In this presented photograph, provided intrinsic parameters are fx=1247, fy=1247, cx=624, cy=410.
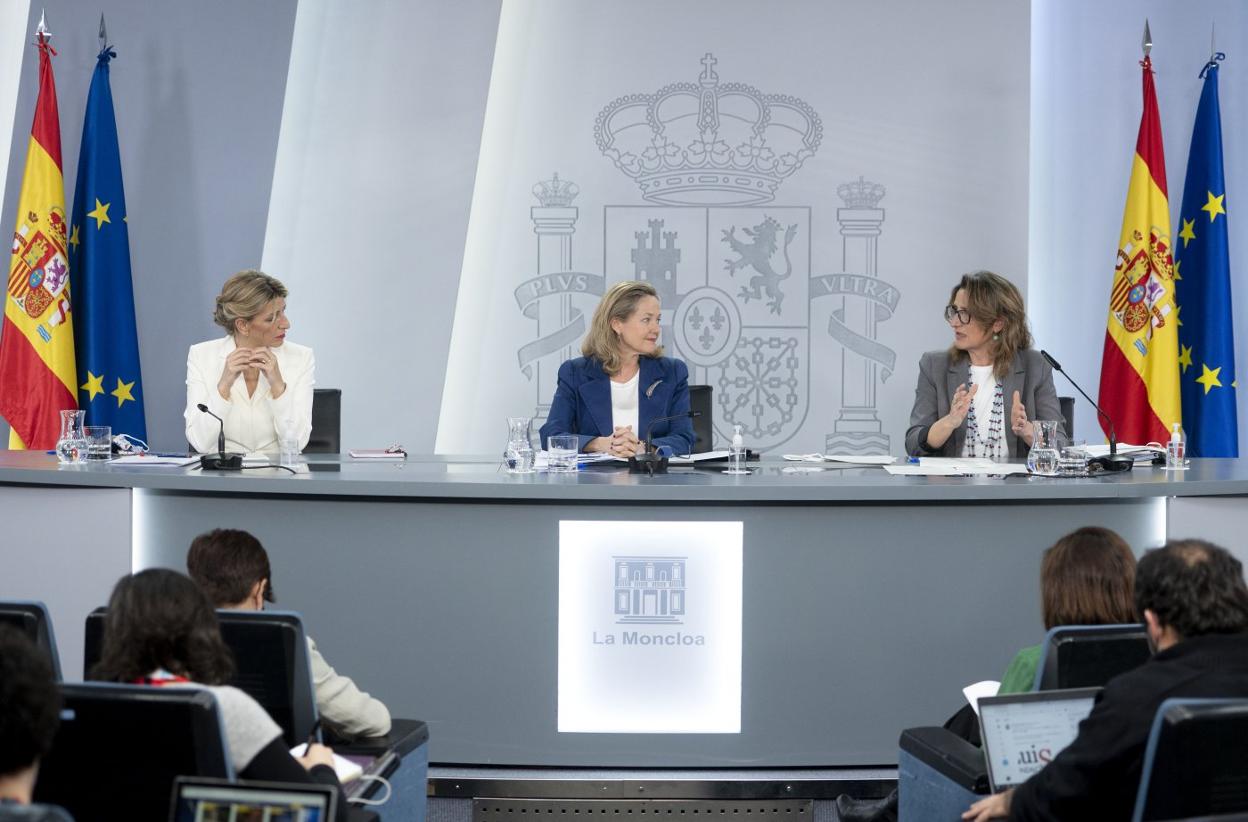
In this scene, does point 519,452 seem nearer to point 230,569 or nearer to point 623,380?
point 623,380

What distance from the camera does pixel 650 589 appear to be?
3312 millimetres

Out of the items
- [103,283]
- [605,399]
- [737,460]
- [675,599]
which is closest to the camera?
[675,599]

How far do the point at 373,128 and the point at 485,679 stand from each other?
335cm

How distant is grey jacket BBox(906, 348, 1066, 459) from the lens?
4.25 meters

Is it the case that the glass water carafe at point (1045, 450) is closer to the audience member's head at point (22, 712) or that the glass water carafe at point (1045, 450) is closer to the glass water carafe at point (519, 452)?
the glass water carafe at point (519, 452)

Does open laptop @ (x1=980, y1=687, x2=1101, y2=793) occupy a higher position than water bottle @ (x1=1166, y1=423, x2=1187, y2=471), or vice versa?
water bottle @ (x1=1166, y1=423, x2=1187, y2=471)

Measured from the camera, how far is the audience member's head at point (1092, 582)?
2166 mm

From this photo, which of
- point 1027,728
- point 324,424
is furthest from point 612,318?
point 1027,728

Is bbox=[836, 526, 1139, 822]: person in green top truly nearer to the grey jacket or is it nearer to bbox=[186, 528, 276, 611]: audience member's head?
bbox=[186, 528, 276, 611]: audience member's head

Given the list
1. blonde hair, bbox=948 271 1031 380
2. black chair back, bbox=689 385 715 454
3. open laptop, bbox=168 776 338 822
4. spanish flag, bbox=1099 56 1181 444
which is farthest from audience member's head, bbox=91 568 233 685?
spanish flag, bbox=1099 56 1181 444

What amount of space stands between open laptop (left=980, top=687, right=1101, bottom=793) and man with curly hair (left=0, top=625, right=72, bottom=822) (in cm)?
131

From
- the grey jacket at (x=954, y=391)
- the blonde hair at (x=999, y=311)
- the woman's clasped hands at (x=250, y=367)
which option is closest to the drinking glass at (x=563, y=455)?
the woman's clasped hands at (x=250, y=367)

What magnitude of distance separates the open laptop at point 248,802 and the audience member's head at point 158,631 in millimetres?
248

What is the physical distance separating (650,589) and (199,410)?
5.50ft
